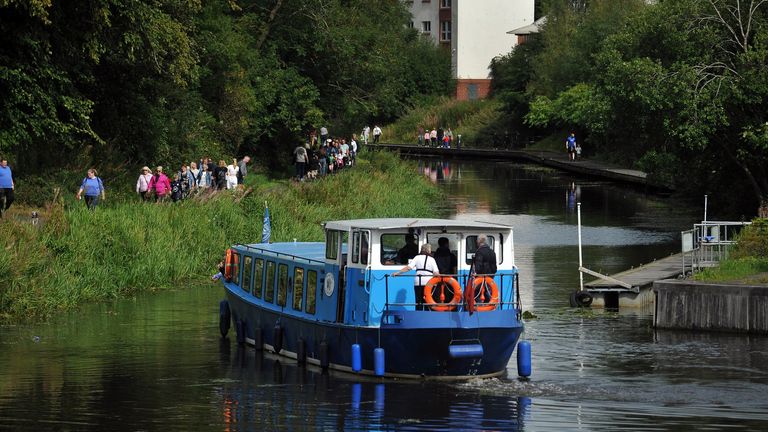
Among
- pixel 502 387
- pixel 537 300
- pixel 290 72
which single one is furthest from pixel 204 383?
pixel 290 72

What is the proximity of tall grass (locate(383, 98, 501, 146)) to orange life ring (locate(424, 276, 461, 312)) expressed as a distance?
101 metres

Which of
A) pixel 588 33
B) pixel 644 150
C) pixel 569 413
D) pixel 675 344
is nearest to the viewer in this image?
pixel 569 413

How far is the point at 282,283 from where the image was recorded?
30.9m

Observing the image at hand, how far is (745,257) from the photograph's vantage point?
3653cm

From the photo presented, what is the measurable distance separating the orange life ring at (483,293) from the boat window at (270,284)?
5556 millimetres

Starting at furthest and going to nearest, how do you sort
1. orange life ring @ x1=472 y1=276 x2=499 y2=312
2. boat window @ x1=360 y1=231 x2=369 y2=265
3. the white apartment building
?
the white apartment building < boat window @ x1=360 y1=231 x2=369 y2=265 < orange life ring @ x1=472 y1=276 x2=499 y2=312

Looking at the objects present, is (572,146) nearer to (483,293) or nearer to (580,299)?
(580,299)

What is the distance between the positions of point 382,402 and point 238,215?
20.5m

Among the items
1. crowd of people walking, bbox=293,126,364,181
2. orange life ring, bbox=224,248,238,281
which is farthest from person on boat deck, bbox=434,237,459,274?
crowd of people walking, bbox=293,126,364,181

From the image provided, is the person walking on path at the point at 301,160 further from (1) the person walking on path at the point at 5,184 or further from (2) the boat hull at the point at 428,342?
(2) the boat hull at the point at 428,342

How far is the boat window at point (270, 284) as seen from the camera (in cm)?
3119

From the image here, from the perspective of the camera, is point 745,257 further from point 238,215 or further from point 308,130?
point 308,130

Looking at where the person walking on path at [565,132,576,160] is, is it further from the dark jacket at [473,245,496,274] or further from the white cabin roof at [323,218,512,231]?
the dark jacket at [473,245,496,274]

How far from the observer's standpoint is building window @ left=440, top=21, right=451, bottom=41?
15824cm
